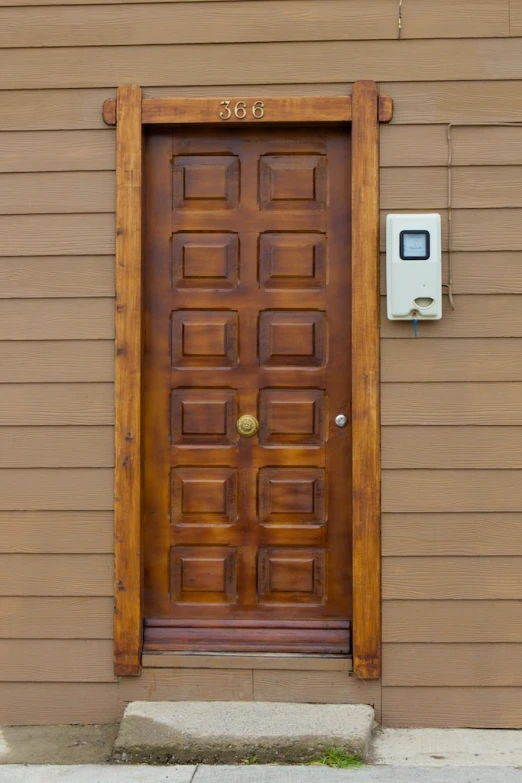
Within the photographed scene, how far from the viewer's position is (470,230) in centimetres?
379

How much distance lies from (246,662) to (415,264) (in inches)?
72.2

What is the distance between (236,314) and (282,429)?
55cm

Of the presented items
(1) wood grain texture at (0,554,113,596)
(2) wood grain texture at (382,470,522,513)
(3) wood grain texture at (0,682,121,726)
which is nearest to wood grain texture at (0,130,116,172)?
(1) wood grain texture at (0,554,113,596)

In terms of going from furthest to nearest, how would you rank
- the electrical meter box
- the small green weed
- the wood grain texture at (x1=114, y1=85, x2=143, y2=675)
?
the wood grain texture at (x1=114, y1=85, x2=143, y2=675) < the electrical meter box < the small green weed

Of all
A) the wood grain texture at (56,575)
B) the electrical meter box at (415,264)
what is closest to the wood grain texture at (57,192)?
the electrical meter box at (415,264)

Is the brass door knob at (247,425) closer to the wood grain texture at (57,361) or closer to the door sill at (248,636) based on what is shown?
the wood grain texture at (57,361)

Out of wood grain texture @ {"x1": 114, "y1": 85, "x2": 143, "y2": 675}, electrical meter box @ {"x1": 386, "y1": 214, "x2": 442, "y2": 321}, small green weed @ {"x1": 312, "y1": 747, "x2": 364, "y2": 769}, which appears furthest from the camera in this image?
wood grain texture @ {"x1": 114, "y1": 85, "x2": 143, "y2": 675}

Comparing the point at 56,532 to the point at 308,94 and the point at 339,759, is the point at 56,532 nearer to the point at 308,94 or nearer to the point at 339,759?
the point at 339,759

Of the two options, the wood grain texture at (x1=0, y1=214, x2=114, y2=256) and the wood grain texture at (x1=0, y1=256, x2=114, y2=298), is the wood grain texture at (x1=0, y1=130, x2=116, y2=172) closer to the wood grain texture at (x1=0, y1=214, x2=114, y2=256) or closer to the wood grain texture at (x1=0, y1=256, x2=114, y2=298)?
the wood grain texture at (x1=0, y1=214, x2=114, y2=256)

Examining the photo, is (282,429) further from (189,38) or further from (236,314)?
(189,38)

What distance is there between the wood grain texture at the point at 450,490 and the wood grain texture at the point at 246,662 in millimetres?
693

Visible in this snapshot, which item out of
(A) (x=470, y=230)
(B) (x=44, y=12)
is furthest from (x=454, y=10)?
(B) (x=44, y=12)

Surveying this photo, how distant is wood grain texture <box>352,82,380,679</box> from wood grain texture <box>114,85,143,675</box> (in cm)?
93

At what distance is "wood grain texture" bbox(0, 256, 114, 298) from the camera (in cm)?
386
